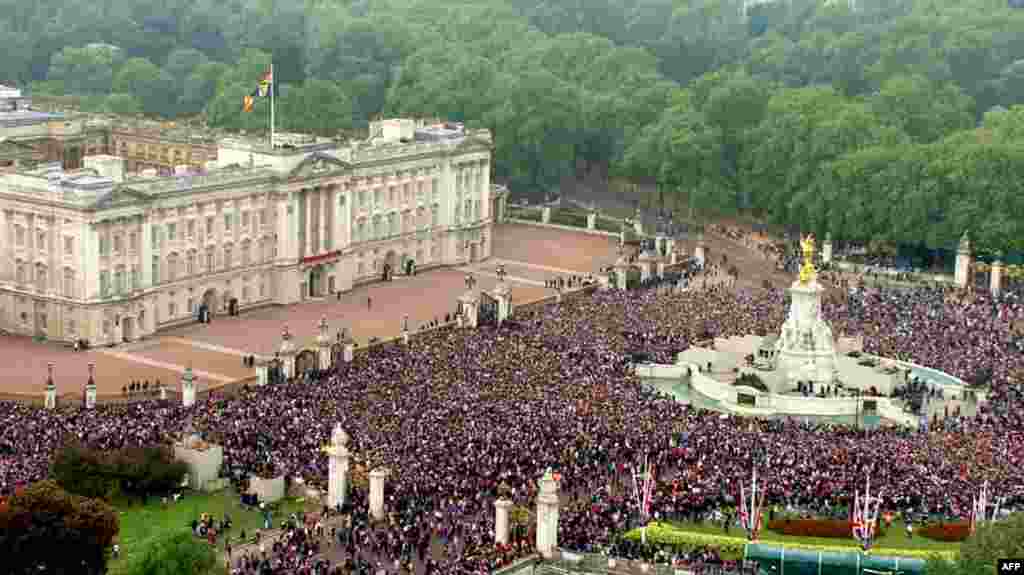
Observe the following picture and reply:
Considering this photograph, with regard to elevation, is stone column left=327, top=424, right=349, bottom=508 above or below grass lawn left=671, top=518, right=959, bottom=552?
above

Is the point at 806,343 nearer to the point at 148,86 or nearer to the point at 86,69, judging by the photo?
the point at 148,86

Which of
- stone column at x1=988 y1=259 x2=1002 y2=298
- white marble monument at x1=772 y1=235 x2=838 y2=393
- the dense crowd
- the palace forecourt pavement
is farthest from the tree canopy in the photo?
white marble monument at x1=772 y1=235 x2=838 y2=393

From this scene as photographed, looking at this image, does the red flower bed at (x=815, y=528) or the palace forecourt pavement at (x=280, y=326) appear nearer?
the red flower bed at (x=815, y=528)

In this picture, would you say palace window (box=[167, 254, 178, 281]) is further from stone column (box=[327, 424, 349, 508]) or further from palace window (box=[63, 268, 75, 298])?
stone column (box=[327, 424, 349, 508])

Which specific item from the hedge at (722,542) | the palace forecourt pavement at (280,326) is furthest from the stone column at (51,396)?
the hedge at (722,542)

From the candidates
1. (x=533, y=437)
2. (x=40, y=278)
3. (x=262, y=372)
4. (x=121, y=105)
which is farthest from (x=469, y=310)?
(x=121, y=105)

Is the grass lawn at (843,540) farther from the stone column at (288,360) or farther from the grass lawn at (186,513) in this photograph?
the stone column at (288,360)
